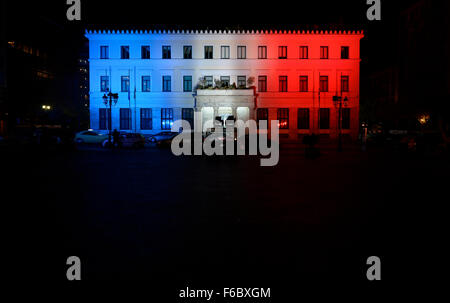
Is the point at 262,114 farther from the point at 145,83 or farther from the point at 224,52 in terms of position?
the point at 145,83

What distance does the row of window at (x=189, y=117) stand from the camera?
50031 millimetres

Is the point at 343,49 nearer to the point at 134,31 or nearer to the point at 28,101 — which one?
the point at 134,31

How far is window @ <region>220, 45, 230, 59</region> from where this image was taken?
49.6 metres

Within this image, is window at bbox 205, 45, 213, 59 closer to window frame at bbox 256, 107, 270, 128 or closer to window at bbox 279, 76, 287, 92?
window frame at bbox 256, 107, 270, 128

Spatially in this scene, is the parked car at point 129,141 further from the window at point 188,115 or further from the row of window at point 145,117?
the window at point 188,115

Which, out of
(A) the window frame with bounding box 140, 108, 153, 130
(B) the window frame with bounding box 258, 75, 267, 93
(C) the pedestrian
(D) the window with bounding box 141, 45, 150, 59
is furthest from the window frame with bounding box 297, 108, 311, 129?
(C) the pedestrian

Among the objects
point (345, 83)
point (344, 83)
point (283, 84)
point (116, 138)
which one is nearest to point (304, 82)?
point (283, 84)

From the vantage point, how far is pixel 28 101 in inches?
2403

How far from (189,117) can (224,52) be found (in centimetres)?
881

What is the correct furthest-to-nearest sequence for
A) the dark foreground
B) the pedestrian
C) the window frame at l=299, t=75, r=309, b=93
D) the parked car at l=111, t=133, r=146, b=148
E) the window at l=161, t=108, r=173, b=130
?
1. the window frame at l=299, t=75, r=309, b=93
2. the window at l=161, t=108, r=173, b=130
3. the parked car at l=111, t=133, r=146, b=148
4. the pedestrian
5. the dark foreground

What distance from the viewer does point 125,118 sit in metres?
50.1

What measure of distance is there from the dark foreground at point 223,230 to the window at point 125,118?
37.2 metres

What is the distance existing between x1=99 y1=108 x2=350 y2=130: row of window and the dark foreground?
3692cm
